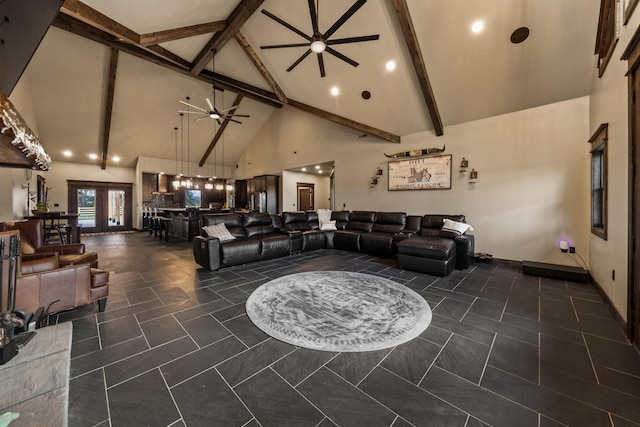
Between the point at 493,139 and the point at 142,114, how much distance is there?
389 inches

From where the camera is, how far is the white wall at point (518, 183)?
397cm

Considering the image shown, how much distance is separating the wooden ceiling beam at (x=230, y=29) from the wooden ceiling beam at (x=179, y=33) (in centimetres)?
16

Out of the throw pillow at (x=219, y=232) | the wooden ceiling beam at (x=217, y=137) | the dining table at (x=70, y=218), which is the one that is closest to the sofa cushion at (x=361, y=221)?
the throw pillow at (x=219, y=232)

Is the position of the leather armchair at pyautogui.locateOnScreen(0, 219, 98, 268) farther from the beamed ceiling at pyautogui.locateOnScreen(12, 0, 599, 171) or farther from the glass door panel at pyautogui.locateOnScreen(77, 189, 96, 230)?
the glass door panel at pyautogui.locateOnScreen(77, 189, 96, 230)

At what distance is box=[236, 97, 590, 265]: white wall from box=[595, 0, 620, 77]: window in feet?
3.44

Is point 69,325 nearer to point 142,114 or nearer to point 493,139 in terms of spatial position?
point 493,139

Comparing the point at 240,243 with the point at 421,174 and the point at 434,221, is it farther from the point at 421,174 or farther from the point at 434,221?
the point at 421,174

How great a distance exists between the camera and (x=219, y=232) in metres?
4.43

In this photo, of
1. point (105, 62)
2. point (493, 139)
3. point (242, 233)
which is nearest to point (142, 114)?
point (105, 62)

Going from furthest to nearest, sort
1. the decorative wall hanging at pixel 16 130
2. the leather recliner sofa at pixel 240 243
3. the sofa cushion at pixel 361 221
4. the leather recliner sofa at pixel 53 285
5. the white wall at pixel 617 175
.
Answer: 1. the sofa cushion at pixel 361 221
2. the leather recliner sofa at pixel 240 243
3. the white wall at pixel 617 175
4. the leather recliner sofa at pixel 53 285
5. the decorative wall hanging at pixel 16 130

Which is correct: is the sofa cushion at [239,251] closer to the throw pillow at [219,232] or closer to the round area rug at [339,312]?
the throw pillow at [219,232]

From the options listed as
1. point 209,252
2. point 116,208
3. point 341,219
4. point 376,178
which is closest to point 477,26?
point 376,178

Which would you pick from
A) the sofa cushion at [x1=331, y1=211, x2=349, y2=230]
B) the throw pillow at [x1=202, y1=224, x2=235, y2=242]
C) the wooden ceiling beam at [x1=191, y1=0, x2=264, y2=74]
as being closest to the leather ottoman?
the sofa cushion at [x1=331, y1=211, x2=349, y2=230]

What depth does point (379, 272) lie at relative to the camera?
13.1 ft
